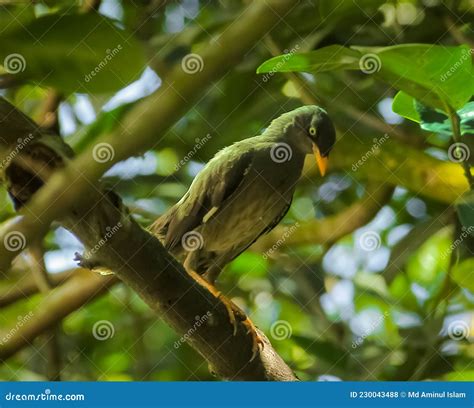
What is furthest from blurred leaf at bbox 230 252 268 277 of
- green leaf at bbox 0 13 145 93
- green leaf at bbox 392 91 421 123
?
green leaf at bbox 0 13 145 93

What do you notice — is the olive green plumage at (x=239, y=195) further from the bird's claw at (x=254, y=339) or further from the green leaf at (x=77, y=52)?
the green leaf at (x=77, y=52)

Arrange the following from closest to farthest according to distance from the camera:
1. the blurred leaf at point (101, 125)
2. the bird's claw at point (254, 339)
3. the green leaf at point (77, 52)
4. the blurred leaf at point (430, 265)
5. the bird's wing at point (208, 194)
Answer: the green leaf at point (77, 52)
the bird's claw at point (254, 339)
the blurred leaf at point (101, 125)
the bird's wing at point (208, 194)
the blurred leaf at point (430, 265)

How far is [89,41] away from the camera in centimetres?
192

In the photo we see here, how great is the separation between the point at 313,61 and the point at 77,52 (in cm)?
60

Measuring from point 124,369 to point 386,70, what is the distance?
1.76m

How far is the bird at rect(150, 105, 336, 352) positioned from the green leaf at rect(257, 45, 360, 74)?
640 millimetres

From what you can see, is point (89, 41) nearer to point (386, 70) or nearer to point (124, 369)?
point (386, 70)

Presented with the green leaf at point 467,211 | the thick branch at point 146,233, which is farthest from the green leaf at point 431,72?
the thick branch at point 146,233

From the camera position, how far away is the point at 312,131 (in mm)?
2697

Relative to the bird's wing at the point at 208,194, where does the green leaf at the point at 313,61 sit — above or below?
above

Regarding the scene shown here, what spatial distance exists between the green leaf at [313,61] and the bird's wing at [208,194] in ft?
2.23

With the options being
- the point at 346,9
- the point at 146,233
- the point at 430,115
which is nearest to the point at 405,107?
the point at 430,115

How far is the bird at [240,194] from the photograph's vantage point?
262 cm

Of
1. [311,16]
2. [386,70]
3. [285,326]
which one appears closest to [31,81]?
[386,70]
